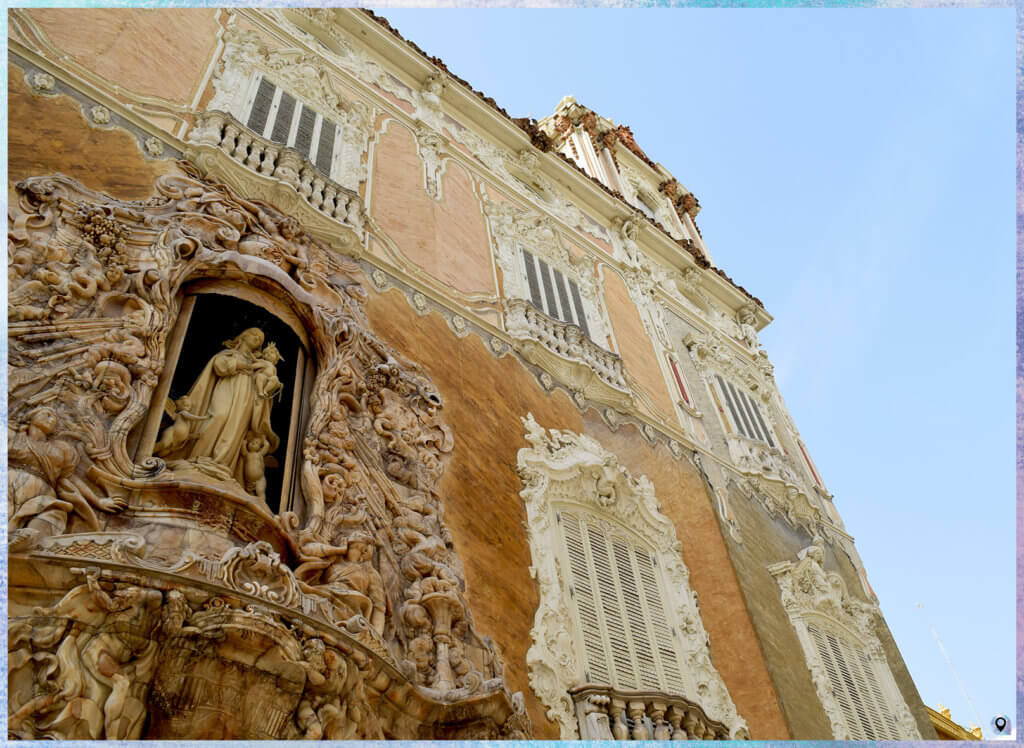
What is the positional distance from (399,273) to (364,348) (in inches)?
80.3

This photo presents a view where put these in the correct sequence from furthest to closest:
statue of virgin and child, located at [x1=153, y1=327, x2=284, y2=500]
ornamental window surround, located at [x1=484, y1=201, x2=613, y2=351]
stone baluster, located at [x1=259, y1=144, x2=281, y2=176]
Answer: ornamental window surround, located at [x1=484, y1=201, x2=613, y2=351], stone baluster, located at [x1=259, y1=144, x2=281, y2=176], statue of virgin and child, located at [x1=153, y1=327, x2=284, y2=500]

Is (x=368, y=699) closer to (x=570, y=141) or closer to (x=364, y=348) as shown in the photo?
(x=364, y=348)

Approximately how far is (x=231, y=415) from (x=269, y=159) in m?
4.30

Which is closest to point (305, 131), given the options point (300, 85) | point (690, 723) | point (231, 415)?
point (300, 85)

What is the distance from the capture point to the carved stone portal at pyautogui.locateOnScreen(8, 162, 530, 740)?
4242 millimetres

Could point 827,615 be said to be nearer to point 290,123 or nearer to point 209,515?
point 209,515

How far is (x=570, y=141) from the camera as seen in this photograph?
2222cm

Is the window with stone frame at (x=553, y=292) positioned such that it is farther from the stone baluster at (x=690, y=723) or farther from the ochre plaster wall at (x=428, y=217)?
the stone baluster at (x=690, y=723)

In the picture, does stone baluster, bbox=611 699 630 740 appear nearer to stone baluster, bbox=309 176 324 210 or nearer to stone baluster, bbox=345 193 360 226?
stone baluster, bbox=345 193 360 226

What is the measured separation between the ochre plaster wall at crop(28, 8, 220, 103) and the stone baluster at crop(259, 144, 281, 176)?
3.66 feet

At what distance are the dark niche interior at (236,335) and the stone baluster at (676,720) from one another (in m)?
3.74

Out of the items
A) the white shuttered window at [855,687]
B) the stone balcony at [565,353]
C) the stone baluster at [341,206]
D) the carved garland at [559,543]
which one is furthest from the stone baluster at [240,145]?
the white shuttered window at [855,687]

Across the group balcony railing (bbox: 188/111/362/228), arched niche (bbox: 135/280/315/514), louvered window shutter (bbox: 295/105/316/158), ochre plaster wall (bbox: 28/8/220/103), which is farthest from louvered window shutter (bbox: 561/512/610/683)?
ochre plaster wall (bbox: 28/8/220/103)

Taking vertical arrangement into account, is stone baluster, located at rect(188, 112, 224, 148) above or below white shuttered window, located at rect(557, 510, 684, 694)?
above
